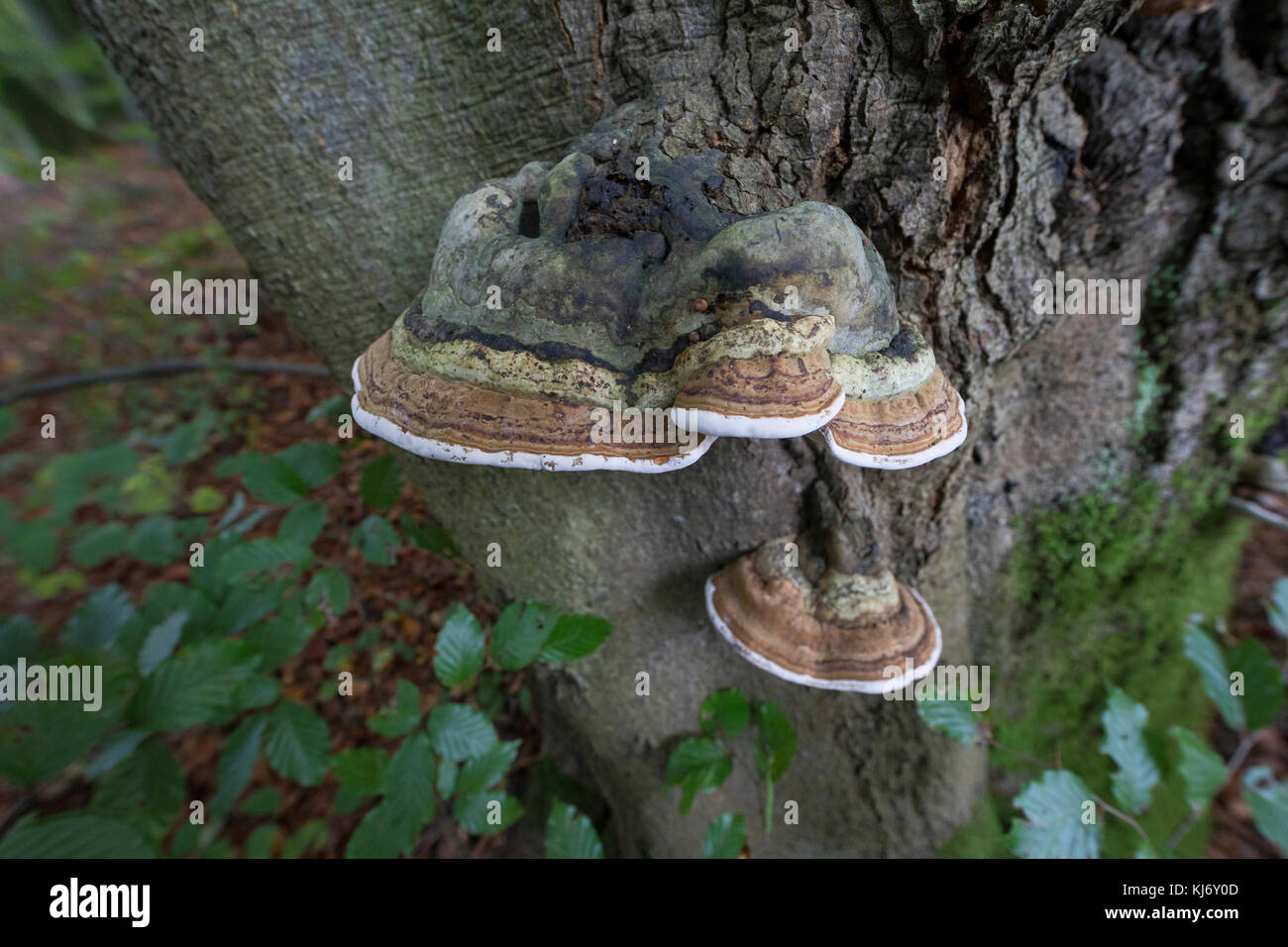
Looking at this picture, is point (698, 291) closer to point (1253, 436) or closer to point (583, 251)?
point (583, 251)

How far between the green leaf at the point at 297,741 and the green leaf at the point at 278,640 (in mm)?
153

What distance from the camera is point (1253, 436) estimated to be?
2385 millimetres

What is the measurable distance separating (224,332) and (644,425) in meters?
7.73

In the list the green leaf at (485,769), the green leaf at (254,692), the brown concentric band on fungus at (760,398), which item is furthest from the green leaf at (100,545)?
the brown concentric band on fungus at (760,398)

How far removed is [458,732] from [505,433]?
109cm

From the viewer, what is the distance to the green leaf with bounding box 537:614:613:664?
5.54 ft

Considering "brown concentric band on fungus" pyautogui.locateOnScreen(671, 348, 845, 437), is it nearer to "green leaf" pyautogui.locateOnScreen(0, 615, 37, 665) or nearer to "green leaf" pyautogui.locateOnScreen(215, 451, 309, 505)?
"green leaf" pyautogui.locateOnScreen(215, 451, 309, 505)

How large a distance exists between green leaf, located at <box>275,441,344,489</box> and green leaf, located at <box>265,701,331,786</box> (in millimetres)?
786

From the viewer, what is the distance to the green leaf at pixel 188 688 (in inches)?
64.0

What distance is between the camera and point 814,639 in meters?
1.66

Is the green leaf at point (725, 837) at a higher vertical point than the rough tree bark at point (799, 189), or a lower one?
lower

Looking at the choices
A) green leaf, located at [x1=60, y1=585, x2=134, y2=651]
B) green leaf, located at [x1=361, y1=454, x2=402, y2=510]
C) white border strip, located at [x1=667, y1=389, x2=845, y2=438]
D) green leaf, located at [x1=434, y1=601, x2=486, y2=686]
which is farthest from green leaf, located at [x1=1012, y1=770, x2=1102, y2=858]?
green leaf, located at [x1=60, y1=585, x2=134, y2=651]

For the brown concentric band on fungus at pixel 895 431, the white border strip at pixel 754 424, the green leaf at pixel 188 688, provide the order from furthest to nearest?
the green leaf at pixel 188 688 → the brown concentric band on fungus at pixel 895 431 → the white border strip at pixel 754 424

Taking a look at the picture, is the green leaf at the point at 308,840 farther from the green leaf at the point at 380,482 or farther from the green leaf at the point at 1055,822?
the green leaf at the point at 1055,822
